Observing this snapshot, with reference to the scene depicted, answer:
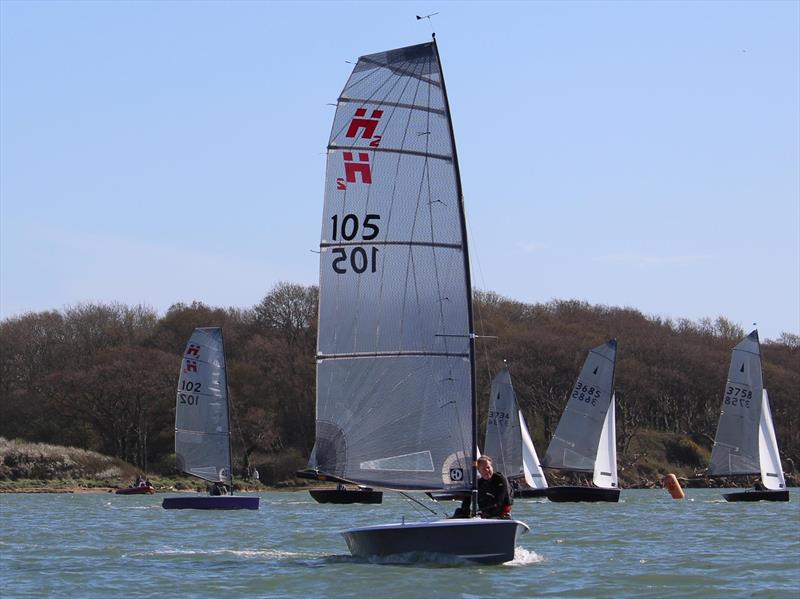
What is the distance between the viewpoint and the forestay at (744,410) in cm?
5253

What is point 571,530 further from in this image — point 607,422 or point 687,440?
point 687,440

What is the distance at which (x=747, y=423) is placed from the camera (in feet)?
172

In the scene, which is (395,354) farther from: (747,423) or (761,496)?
(747,423)

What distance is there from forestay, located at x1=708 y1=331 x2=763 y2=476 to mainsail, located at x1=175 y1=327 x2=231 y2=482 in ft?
60.4

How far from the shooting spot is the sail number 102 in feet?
73.3

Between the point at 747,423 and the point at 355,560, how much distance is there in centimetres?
3260

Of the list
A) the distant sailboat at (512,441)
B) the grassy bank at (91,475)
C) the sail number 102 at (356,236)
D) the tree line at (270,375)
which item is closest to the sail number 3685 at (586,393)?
the distant sailboat at (512,441)

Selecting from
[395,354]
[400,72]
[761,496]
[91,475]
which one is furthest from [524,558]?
[91,475]

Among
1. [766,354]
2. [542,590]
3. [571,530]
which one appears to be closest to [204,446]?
[571,530]

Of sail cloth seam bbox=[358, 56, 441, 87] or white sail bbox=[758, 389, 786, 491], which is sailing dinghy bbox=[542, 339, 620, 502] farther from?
sail cloth seam bbox=[358, 56, 441, 87]

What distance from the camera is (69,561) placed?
25.5 metres

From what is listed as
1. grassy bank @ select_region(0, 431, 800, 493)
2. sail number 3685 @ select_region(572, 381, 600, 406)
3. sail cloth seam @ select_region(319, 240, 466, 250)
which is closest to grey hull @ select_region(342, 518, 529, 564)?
sail cloth seam @ select_region(319, 240, 466, 250)

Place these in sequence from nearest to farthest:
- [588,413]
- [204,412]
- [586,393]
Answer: [204,412] < [588,413] < [586,393]

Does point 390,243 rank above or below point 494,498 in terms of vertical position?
above
